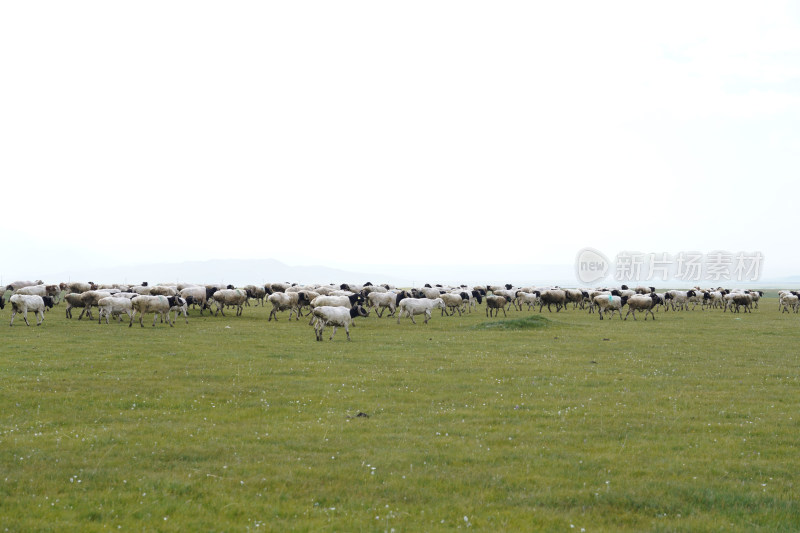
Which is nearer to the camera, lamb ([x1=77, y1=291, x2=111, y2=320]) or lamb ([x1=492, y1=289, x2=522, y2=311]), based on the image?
lamb ([x1=77, y1=291, x2=111, y2=320])

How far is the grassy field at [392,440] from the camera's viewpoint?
845 centimetres

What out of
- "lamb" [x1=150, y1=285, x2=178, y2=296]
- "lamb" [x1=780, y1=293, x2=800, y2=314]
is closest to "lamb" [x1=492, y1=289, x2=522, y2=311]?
"lamb" [x1=780, y1=293, x2=800, y2=314]

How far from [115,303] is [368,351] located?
1876cm

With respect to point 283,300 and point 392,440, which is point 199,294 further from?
point 392,440

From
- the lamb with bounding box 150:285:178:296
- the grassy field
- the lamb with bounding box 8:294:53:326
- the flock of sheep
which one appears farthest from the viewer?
the lamb with bounding box 150:285:178:296

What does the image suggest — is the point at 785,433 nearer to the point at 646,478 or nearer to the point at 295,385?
the point at 646,478

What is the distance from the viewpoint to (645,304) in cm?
4472

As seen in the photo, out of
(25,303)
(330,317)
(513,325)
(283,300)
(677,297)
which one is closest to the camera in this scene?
(330,317)

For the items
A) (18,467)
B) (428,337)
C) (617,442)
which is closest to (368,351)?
(428,337)

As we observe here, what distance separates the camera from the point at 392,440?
39.0 feet

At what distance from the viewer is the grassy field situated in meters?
8.45

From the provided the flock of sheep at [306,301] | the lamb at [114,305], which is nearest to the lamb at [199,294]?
the flock of sheep at [306,301]

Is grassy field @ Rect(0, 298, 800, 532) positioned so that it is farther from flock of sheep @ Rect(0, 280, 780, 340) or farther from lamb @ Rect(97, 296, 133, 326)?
lamb @ Rect(97, 296, 133, 326)

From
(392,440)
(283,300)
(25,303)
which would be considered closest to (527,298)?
(283,300)
